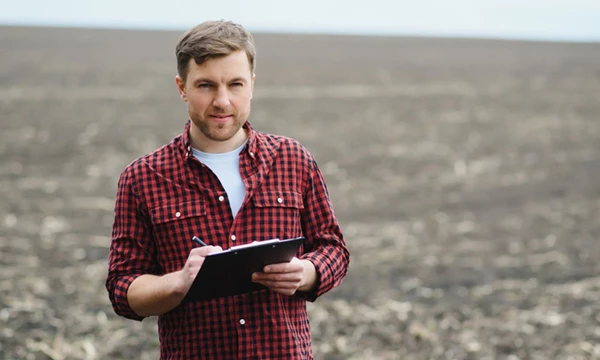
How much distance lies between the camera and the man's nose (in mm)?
2385

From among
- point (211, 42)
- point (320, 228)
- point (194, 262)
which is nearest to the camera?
point (194, 262)

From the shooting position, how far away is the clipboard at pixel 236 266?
219 centimetres

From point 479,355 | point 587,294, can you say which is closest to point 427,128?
point 587,294

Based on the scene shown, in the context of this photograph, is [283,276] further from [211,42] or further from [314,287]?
[211,42]

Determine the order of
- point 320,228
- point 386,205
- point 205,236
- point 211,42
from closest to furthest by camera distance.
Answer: point 211,42 < point 205,236 < point 320,228 < point 386,205

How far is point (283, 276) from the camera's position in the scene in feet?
7.59

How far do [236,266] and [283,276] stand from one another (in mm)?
147

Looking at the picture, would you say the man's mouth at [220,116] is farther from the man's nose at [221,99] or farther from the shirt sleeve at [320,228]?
the shirt sleeve at [320,228]

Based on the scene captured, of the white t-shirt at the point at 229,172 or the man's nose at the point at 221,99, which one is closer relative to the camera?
the man's nose at the point at 221,99

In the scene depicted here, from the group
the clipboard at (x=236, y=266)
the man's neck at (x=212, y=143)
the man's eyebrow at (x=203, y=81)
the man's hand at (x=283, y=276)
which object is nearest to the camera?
the clipboard at (x=236, y=266)

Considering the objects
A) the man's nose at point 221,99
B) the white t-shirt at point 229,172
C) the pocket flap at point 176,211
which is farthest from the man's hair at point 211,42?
the pocket flap at point 176,211

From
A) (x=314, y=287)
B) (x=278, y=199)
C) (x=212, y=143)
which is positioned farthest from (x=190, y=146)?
(x=314, y=287)

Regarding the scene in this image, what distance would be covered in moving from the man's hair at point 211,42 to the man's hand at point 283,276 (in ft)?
2.06

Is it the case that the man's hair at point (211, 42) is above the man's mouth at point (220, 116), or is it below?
above
